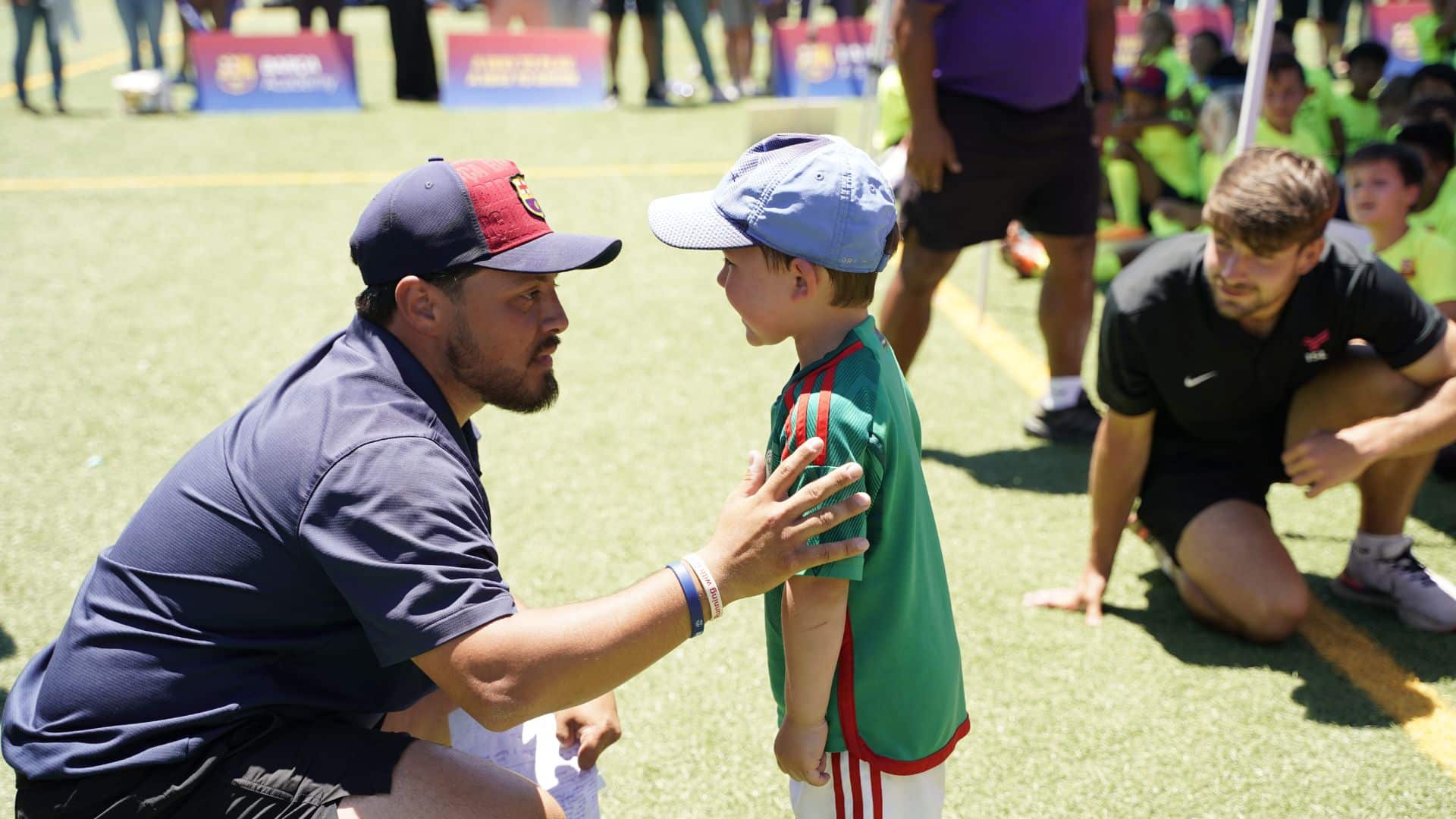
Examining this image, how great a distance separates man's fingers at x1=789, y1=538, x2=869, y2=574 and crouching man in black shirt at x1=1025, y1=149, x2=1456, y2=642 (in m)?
1.64

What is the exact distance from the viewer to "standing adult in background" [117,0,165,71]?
41.1ft

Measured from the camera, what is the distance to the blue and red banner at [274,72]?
12023 millimetres

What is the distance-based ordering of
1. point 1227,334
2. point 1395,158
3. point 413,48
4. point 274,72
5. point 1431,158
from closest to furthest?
point 1227,334, point 1395,158, point 1431,158, point 274,72, point 413,48

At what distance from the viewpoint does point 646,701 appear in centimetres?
328

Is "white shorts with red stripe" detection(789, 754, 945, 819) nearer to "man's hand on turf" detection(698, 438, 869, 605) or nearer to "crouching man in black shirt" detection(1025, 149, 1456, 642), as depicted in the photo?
"man's hand on turf" detection(698, 438, 869, 605)

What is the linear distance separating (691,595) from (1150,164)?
6392 millimetres

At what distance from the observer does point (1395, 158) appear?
4.70m

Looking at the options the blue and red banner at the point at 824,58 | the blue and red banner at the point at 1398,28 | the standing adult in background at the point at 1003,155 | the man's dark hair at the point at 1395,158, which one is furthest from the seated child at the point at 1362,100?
the blue and red banner at the point at 1398,28

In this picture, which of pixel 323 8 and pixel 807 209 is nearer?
pixel 807 209

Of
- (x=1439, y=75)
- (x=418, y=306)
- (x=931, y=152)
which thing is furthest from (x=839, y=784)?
(x=1439, y=75)

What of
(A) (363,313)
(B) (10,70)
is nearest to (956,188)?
(A) (363,313)

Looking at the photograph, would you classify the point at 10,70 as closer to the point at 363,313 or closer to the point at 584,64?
the point at 584,64

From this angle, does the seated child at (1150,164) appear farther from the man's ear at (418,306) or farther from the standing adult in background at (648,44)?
the standing adult in background at (648,44)

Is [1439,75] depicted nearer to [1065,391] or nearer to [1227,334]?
[1065,391]
